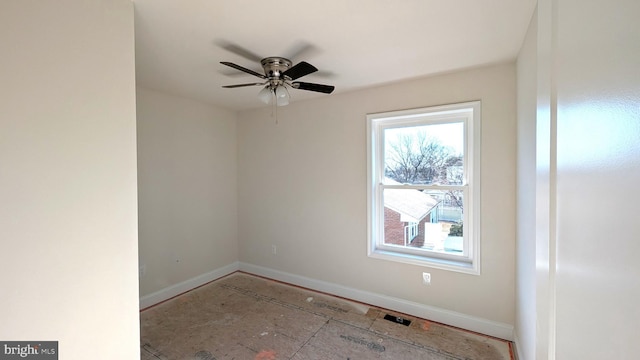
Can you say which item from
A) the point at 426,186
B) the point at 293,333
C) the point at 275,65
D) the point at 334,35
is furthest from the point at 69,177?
the point at 426,186

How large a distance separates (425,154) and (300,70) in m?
1.67

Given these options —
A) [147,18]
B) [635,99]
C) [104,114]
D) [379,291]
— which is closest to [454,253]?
[379,291]

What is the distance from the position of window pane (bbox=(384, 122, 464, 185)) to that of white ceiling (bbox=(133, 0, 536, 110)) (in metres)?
0.60

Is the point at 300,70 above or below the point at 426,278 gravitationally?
above

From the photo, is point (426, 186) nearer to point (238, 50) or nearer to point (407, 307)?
point (407, 307)

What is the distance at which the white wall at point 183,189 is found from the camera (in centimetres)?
298

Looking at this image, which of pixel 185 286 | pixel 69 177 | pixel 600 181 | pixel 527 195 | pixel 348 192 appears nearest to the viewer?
pixel 600 181

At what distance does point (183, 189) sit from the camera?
336 centimetres

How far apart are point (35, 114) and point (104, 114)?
0.82 feet

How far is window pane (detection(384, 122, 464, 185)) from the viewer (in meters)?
2.63

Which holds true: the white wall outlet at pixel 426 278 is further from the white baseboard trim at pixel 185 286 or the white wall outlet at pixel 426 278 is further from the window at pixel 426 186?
the white baseboard trim at pixel 185 286

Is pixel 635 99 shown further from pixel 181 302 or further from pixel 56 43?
pixel 181 302

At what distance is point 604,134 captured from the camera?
479 mm

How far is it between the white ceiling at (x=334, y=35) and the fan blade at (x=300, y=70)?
190mm
